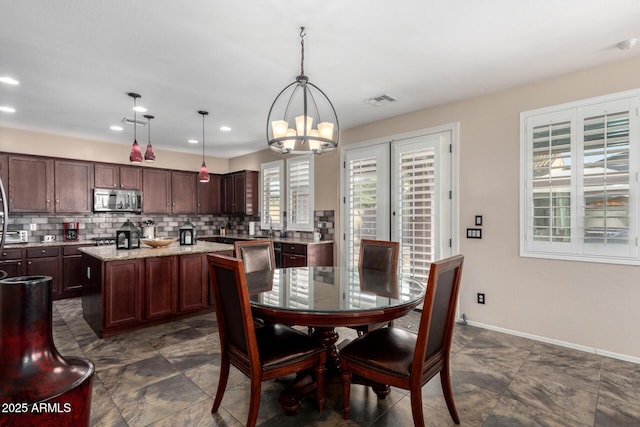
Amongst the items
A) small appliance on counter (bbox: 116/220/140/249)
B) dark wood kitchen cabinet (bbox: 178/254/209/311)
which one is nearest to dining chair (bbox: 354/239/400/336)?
dark wood kitchen cabinet (bbox: 178/254/209/311)

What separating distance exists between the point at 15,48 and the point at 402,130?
392 centimetres

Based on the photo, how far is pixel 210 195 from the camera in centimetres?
705

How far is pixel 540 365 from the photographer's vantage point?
274cm

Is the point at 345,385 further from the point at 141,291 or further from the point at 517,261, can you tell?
the point at 141,291

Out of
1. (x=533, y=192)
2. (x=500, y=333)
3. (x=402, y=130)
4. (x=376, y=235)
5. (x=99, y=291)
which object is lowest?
(x=500, y=333)

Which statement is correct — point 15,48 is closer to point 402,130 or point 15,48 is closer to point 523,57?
point 402,130

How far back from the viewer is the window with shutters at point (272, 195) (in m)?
6.15

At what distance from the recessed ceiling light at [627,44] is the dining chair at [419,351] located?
90.8 inches

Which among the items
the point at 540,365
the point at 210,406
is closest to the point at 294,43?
the point at 210,406

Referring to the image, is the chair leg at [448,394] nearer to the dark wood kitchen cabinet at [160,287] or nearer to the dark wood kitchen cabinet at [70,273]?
the dark wood kitchen cabinet at [160,287]

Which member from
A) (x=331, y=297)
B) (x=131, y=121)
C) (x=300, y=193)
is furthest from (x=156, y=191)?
(x=331, y=297)

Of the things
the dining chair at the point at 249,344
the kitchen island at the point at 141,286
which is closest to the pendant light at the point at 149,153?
the kitchen island at the point at 141,286

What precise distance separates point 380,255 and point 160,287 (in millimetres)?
2530

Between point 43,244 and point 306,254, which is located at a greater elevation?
point 43,244
